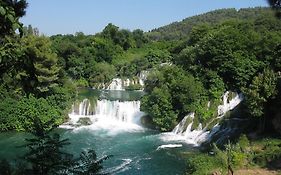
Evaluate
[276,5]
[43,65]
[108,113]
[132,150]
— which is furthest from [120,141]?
[276,5]

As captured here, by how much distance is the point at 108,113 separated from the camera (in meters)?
31.1

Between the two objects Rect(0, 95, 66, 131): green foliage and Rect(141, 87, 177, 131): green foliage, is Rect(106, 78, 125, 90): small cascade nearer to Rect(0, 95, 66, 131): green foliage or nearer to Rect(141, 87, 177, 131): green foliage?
Rect(0, 95, 66, 131): green foliage

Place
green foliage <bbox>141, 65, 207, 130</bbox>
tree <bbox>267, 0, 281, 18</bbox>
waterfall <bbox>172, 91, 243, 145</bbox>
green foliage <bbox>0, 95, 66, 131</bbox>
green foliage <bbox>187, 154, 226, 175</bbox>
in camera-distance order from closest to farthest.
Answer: tree <bbox>267, 0, 281, 18</bbox>
green foliage <bbox>187, 154, 226, 175</bbox>
waterfall <bbox>172, 91, 243, 145</bbox>
green foliage <bbox>141, 65, 207, 130</bbox>
green foliage <bbox>0, 95, 66, 131</bbox>

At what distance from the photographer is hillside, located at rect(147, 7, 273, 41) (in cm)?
10765

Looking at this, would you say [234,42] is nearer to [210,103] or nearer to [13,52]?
[210,103]

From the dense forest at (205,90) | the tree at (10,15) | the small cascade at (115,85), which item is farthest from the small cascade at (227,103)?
the tree at (10,15)

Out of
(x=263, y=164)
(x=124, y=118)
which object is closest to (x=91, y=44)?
(x=124, y=118)

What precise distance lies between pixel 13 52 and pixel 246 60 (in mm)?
25785

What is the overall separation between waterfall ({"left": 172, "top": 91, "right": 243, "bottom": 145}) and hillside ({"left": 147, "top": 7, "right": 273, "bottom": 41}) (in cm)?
7500

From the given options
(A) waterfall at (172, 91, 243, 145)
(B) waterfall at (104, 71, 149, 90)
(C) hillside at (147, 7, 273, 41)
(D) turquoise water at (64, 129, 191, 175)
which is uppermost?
(C) hillside at (147, 7, 273, 41)

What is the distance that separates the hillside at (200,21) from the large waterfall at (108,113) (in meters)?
72.6

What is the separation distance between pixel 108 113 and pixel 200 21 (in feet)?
371

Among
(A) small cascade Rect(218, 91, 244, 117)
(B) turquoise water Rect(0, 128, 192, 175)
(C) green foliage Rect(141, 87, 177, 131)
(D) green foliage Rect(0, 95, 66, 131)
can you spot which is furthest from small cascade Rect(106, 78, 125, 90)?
(A) small cascade Rect(218, 91, 244, 117)

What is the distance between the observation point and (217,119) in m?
26.0
